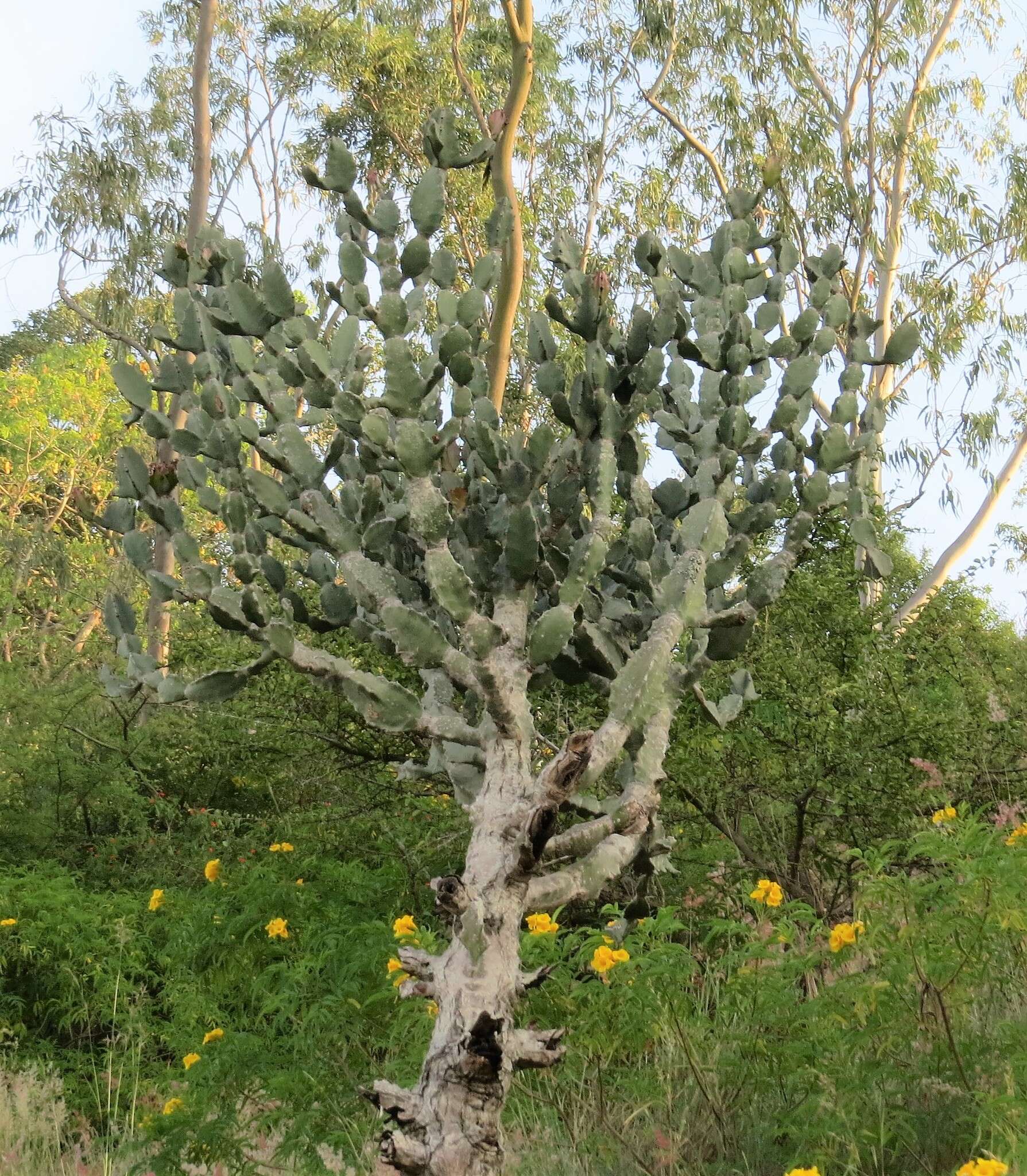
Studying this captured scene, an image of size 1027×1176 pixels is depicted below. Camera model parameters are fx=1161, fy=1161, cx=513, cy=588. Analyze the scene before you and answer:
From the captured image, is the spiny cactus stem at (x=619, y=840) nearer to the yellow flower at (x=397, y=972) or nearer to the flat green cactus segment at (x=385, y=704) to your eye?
the flat green cactus segment at (x=385, y=704)

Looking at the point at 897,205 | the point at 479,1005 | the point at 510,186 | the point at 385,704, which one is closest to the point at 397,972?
the point at 385,704

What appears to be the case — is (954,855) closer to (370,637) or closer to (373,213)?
(370,637)

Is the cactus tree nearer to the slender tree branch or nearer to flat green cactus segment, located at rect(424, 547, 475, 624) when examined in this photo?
flat green cactus segment, located at rect(424, 547, 475, 624)

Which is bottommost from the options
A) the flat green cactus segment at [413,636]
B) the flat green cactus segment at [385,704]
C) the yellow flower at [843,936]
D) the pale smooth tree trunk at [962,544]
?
the yellow flower at [843,936]

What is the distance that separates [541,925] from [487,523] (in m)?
1.34

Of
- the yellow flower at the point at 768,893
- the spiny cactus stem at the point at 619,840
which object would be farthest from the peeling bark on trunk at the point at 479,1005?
the yellow flower at the point at 768,893

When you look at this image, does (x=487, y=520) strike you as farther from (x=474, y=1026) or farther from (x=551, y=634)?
(x=474, y=1026)

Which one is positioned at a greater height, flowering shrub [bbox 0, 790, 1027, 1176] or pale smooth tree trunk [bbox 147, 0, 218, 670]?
pale smooth tree trunk [bbox 147, 0, 218, 670]

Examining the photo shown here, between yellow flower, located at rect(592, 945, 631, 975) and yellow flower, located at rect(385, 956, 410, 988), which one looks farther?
yellow flower, located at rect(385, 956, 410, 988)

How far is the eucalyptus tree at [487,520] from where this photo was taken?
2.90 m

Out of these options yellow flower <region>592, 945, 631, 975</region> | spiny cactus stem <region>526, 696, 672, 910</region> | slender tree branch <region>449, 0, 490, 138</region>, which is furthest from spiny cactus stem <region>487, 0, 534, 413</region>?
yellow flower <region>592, 945, 631, 975</region>

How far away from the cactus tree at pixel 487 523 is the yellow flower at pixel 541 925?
0.73 ft

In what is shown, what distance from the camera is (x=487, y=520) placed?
3.74 meters

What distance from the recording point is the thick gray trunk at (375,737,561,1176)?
2656mm
